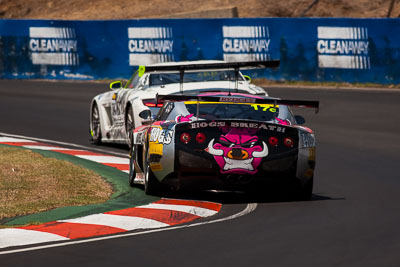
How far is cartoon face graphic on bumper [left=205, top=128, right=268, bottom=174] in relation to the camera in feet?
32.9

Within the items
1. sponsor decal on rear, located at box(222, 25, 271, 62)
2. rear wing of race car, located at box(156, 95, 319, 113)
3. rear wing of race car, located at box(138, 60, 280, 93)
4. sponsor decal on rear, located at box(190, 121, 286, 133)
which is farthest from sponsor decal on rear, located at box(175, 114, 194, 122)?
sponsor decal on rear, located at box(222, 25, 271, 62)

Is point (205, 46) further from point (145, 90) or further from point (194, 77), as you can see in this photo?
point (145, 90)

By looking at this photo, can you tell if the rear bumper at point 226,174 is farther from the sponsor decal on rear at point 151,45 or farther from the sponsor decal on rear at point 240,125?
the sponsor decal on rear at point 151,45

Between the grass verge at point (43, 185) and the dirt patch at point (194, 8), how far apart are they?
29.6 metres

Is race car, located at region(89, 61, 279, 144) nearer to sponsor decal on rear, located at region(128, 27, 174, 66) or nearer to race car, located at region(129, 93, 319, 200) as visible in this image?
race car, located at region(129, 93, 319, 200)

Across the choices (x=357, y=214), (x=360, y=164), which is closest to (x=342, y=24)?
(x=360, y=164)

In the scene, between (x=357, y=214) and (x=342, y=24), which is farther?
(x=342, y=24)

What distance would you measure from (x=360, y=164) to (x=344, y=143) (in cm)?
271

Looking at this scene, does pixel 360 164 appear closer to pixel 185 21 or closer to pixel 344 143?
pixel 344 143

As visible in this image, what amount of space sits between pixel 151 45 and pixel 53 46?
380 cm

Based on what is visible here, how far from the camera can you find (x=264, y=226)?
345 inches

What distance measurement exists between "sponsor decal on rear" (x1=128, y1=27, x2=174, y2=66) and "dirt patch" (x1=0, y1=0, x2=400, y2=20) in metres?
9.59

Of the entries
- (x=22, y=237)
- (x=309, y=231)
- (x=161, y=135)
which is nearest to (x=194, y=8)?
(x=161, y=135)

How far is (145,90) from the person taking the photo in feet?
49.4
